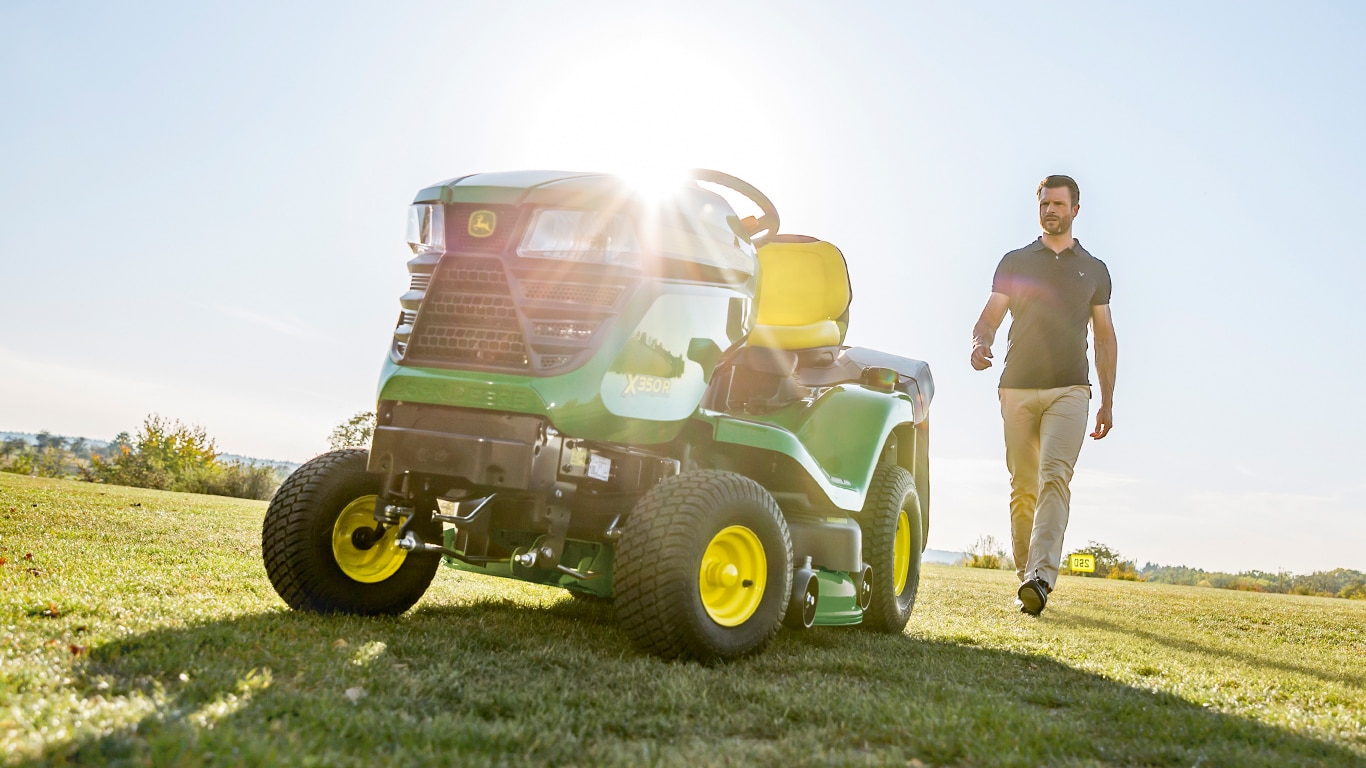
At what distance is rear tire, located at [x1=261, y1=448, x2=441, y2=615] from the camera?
4.33 m

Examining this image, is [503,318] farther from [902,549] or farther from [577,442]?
[902,549]

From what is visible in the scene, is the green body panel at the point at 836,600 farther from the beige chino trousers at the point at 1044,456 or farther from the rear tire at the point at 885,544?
the beige chino trousers at the point at 1044,456

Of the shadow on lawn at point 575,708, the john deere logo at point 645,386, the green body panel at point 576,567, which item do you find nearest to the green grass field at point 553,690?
the shadow on lawn at point 575,708

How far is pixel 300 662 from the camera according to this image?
331cm

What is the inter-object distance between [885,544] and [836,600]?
806 millimetres

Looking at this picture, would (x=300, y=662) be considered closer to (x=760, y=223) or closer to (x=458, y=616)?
(x=458, y=616)

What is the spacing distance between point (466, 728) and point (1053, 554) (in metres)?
5.25

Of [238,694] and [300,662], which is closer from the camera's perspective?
[238,694]

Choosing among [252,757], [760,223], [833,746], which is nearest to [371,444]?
[252,757]

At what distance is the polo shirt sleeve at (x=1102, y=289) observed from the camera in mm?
7348

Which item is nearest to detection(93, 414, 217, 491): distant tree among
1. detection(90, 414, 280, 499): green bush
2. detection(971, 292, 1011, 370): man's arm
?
detection(90, 414, 280, 499): green bush

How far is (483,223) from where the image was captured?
4.07 meters

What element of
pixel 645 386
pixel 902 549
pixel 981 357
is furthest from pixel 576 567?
pixel 981 357

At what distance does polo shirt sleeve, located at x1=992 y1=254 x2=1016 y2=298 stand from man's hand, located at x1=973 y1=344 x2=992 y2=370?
527mm
